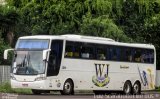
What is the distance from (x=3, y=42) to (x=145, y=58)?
11.6m

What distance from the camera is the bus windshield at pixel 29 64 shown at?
24.7 metres

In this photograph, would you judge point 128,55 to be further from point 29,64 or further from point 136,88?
point 29,64

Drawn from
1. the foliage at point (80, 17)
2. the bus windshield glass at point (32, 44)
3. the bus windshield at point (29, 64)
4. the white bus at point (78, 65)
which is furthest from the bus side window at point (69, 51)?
the foliage at point (80, 17)

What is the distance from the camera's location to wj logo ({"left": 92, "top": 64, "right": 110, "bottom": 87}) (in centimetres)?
2806

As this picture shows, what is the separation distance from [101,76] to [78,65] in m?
2.22

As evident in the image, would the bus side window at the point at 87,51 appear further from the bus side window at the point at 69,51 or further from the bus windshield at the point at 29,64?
the bus windshield at the point at 29,64

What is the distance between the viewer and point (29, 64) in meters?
24.8

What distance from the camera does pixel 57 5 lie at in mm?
37406

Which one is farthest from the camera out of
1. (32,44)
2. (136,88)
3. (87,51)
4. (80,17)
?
(80,17)

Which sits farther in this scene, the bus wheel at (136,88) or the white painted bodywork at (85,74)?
the bus wheel at (136,88)

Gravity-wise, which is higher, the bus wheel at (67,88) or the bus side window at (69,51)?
the bus side window at (69,51)

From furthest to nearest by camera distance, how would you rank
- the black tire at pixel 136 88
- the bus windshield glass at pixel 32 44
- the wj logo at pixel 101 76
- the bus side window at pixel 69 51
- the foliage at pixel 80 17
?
1. the foliage at pixel 80 17
2. the black tire at pixel 136 88
3. the wj logo at pixel 101 76
4. the bus side window at pixel 69 51
5. the bus windshield glass at pixel 32 44

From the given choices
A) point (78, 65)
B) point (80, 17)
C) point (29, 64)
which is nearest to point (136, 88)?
point (78, 65)

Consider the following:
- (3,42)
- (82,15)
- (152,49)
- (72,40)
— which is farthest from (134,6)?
(72,40)
